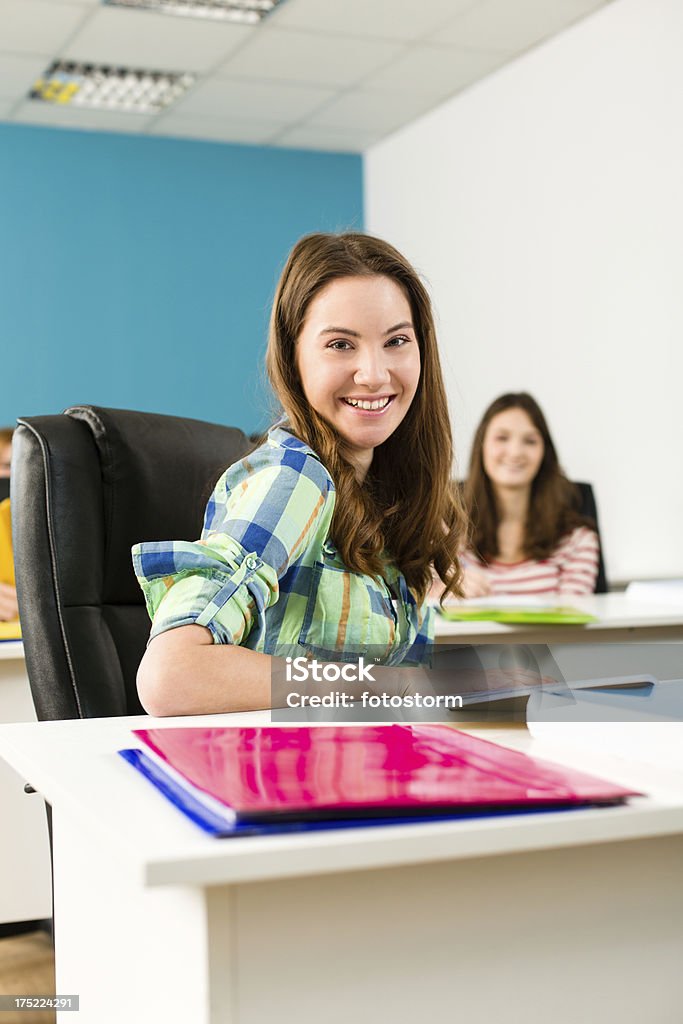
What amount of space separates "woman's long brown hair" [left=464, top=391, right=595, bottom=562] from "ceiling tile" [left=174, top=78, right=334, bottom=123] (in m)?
2.06

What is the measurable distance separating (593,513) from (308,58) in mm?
2201

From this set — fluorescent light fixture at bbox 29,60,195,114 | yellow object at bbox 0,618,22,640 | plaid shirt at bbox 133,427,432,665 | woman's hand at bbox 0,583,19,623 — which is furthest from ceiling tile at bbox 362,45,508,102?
plaid shirt at bbox 133,427,432,665

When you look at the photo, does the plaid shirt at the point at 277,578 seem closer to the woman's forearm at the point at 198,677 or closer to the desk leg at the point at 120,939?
the woman's forearm at the point at 198,677

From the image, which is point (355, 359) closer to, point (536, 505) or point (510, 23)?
point (536, 505)

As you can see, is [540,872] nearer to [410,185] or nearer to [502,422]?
[502,422]

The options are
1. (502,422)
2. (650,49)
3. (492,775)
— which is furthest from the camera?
(650,49)

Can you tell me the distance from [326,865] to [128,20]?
402 centimetres

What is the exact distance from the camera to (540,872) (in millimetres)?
723

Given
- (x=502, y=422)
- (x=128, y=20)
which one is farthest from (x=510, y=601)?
(x=128, y=20)

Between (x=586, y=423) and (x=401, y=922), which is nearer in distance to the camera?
(x=401, y=922)

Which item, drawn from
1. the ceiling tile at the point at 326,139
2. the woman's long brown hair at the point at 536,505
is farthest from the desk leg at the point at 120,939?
the ceiling tile at the point at 326,139

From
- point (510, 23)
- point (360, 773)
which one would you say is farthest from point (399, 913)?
point (510, 23)

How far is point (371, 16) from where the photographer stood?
4.02m

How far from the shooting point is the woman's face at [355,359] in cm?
134
